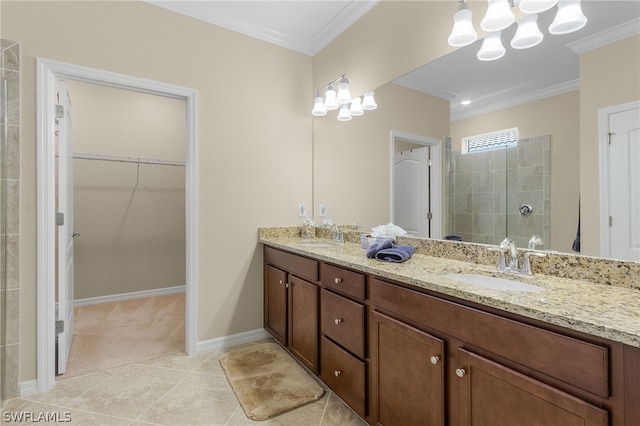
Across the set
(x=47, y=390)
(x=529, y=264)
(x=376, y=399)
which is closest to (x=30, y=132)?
(x=47, y=390)

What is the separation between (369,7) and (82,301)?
4.14 m

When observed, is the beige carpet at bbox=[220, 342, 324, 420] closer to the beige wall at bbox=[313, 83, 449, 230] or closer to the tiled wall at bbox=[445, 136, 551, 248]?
the beige wall at bbox=[313, 83, 449, 230]

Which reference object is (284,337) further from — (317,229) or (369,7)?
(369,7)

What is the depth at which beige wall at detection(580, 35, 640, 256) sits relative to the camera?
3.83 ft

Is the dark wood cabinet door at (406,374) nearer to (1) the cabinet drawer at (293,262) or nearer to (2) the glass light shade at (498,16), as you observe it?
(1) the cabinet drawer at (293,262)

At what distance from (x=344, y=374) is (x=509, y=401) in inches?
35.4

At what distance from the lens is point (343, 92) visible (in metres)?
2.55

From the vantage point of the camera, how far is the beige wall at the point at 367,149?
205 cm

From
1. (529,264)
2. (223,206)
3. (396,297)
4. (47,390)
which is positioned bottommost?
(47,390)

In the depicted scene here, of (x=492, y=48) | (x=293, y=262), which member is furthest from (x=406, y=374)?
(x=492, y=48)

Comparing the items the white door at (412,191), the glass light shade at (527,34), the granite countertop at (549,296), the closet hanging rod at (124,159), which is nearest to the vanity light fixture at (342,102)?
the white door at (412,191)

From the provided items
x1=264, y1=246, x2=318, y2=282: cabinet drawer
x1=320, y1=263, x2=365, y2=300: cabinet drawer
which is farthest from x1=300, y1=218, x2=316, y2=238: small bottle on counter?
x1=320, y1=263, x2=365, y2=300: cabinet drawer

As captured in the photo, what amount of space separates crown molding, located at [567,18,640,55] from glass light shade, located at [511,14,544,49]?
0.48ft

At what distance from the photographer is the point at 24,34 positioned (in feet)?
6.27
